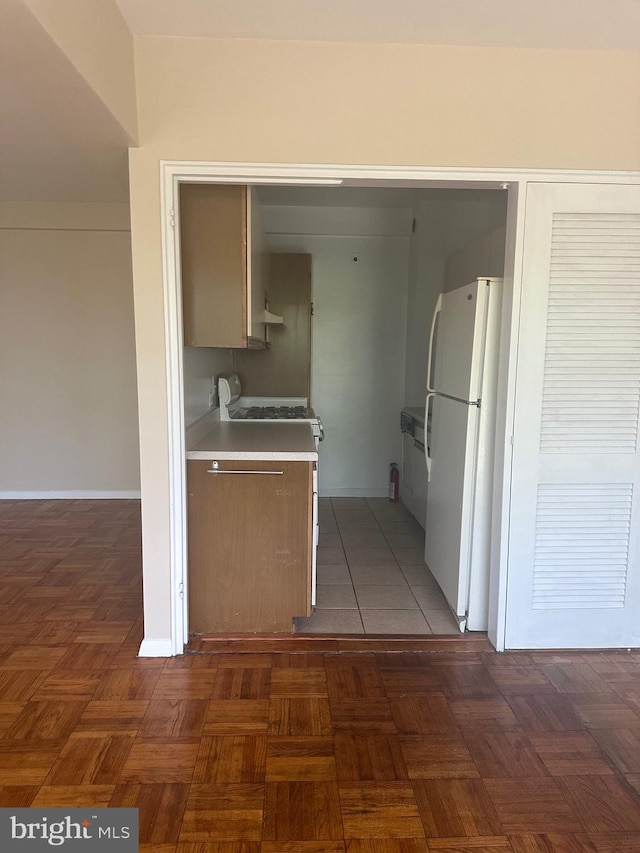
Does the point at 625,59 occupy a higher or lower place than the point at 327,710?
higher

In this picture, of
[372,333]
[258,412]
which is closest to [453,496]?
[258,412]

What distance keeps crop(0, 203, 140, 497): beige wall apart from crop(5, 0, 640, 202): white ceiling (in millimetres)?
2391

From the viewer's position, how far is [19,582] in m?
3.24

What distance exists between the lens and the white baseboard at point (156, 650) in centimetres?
247

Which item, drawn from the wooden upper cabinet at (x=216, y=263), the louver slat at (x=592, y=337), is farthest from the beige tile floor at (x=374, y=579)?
the wooden upper cabinet at (x=216, y=263)

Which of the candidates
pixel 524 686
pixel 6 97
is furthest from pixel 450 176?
pixel 524 686

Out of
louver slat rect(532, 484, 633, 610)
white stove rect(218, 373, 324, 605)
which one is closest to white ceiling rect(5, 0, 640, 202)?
white stove rect(218, 373, 324, 605)

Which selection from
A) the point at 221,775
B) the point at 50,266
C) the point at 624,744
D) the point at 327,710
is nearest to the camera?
the point at 221,775

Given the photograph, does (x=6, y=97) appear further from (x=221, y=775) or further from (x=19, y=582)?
(x=19, y=582)

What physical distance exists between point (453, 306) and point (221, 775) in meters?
2.33

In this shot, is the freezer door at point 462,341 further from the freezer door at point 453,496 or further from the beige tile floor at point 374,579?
the beige tile floor at point 374,579

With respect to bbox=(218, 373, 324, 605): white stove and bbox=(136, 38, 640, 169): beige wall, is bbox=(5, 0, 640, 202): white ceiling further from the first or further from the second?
bbox=(218, 373, 324, 605): white stove

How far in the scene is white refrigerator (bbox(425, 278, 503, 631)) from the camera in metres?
2.56

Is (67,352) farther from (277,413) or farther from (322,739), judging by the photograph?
(322,739)
